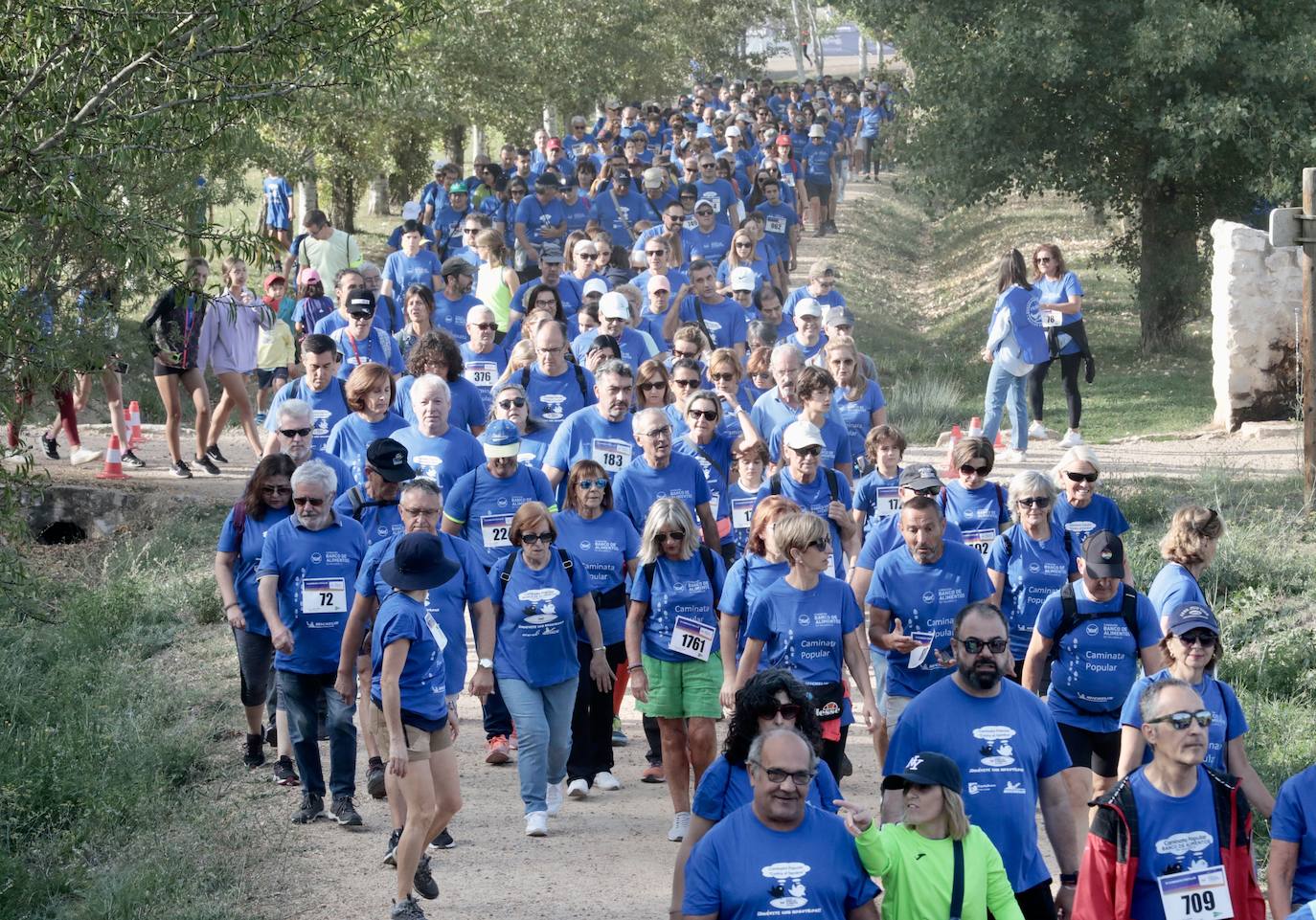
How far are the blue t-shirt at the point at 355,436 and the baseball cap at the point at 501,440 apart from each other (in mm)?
997

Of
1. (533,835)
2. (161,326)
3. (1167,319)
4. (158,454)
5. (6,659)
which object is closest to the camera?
(533,835)

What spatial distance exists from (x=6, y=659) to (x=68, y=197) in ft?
17.3

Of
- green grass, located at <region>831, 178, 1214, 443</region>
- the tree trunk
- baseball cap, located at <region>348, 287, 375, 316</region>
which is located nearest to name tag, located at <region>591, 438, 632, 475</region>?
baseball cap, located at <region>348, 287, 375, 316</region>

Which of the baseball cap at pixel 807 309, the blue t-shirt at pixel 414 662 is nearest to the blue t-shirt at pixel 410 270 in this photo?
the baseball cap at pixel 807 309

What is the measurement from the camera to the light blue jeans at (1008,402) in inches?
648

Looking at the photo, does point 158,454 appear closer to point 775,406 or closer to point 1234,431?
point 775,406

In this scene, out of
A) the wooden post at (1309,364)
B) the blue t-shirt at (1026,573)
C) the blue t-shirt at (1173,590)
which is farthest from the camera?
the wooden post at (1309,364)

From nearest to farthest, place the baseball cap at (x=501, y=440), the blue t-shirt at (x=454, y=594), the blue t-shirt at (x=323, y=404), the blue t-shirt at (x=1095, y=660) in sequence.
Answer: the blue t-shirt at (x=1095, y=660)
the blue t-shirt at (x=454, y=594)
the baseball cap at (x=501, y=440)
the blue t-shirt at (x=323, y=404)

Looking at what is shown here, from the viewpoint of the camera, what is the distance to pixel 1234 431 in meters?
18.8

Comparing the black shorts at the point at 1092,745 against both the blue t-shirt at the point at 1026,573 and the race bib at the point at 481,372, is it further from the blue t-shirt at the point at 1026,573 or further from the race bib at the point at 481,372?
the race bib at the point at 481,372

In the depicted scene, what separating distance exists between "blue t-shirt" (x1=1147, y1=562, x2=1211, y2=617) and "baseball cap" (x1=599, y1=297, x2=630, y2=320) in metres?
5.61

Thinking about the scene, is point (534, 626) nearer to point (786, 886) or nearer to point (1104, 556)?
point (1104, 556)

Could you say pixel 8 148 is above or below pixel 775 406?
above

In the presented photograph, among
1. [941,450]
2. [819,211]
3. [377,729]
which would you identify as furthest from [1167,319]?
[377,729]
